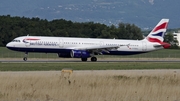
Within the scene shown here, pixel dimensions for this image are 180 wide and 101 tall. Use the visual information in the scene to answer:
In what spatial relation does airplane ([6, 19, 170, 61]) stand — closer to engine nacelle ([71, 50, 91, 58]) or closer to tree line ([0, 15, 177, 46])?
engine nacelle ([71, 50, 91, 58])

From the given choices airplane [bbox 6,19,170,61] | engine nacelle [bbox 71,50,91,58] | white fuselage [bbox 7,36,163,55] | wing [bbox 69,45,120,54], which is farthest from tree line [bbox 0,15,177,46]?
engine nacelle [bbox 71,50,91,58]

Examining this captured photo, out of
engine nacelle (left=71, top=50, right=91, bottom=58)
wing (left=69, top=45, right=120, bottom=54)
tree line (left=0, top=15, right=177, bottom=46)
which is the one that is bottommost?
engine nacelle (left=71, top=50, right=91, bottom=58)

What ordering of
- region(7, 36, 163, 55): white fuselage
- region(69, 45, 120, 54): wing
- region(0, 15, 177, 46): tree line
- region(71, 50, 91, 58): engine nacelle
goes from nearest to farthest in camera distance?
region(71, 50, 91, 58): engine nacelle → region(7, 36, 163, 55): white fuselage → region(69, 45, 120, 54): wing → region(0, 15, 177, 46): tree line

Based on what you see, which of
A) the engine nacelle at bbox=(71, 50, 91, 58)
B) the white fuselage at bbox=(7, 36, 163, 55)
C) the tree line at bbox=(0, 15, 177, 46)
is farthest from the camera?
the tree line at bbox=(0, 15, 177, 46)

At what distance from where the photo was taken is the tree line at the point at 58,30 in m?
121

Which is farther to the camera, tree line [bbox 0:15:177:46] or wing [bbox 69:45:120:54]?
tree line [bbox 0:15:177:46]

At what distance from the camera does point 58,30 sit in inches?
4951

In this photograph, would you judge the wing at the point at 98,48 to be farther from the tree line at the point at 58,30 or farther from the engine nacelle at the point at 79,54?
the tree line at the point at 58,30

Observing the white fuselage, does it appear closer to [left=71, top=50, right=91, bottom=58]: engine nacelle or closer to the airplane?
the airplane

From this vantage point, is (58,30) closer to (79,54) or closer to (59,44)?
(59,44)

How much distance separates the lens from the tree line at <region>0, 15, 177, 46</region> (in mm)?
121319

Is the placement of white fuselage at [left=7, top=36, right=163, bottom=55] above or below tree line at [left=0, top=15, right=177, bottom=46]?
below

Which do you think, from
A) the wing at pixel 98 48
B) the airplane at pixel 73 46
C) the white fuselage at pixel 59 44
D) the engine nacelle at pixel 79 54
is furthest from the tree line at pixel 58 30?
the engine nacelle at pixel 79 54

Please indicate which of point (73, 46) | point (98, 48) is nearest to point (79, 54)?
point (73, 46)
